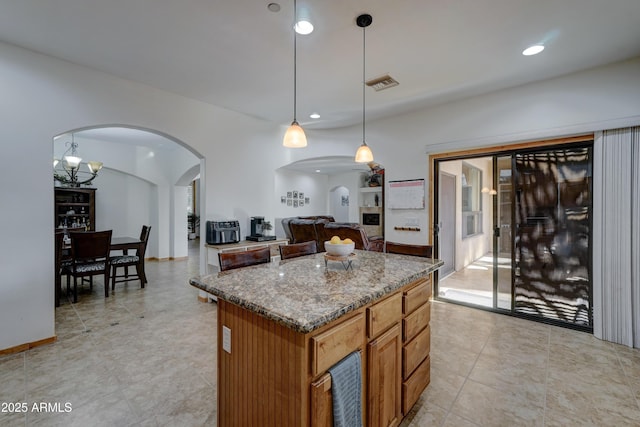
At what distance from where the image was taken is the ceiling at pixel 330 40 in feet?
6.68

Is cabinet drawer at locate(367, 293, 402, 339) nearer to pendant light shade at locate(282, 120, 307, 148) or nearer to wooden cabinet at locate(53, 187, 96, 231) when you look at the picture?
pendant light shade at locate(282, 120, 307, 148)

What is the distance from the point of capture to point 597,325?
2.86 m

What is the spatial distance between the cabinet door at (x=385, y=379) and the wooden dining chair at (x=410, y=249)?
3.04 feet

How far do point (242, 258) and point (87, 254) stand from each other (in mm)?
3339

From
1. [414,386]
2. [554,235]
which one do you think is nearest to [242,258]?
[414,386]

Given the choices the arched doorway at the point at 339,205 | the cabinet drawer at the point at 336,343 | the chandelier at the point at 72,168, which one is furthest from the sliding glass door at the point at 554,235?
the arched doorway at the point at 339,205

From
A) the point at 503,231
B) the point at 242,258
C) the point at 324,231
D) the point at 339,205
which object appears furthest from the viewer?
the point at 339,205

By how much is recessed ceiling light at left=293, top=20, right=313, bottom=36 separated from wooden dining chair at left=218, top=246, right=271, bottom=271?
70.6 inches

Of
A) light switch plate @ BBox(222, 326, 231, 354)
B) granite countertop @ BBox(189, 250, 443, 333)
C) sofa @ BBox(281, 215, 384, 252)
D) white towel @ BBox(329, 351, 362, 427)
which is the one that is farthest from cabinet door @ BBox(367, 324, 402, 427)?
sofa @ BBox(281, 215, 384, 252)

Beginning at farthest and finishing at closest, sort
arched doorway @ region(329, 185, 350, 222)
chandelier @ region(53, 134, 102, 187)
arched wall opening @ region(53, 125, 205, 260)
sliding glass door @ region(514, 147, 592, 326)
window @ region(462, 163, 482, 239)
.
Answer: arched doorway @ region(329, 185, 350, 222)
arched wall opening @ region(53, 125, 205, 260)
window @ region(462, 163, 482, 239)
chandelier @ region(53, 134, 102, 187)
sliding glass door @ region(514, 147, 592, 326)

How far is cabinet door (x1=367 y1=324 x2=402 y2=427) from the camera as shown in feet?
4.63

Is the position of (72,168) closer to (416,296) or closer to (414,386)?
(416,296)

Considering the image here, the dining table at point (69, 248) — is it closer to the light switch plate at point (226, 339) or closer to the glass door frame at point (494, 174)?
the light switch plate at point (226, 339)

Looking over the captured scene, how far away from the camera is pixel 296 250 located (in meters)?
2.54
